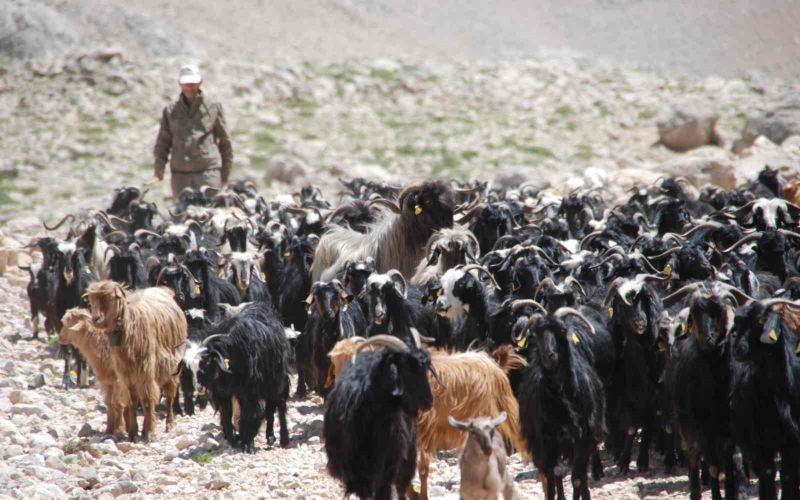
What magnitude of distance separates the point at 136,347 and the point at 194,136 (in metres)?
5.87

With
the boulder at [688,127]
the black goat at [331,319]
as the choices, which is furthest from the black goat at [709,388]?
the boulder at [688,127]

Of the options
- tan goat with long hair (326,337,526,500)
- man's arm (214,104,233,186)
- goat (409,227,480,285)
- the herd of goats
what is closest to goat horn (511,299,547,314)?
the herd of goats

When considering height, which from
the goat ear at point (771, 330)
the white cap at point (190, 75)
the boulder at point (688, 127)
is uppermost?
the boulder at point (688, 127)

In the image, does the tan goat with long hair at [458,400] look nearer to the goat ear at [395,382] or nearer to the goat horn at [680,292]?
the goat ear at [395,382]

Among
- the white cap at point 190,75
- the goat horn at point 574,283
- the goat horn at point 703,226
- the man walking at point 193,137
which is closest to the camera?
the goat horn at point 574,283

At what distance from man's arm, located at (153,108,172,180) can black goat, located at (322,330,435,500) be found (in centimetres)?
870

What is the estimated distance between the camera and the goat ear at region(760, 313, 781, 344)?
6.16 metres

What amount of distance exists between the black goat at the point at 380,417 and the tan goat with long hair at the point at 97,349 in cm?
334

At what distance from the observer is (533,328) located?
675 cm

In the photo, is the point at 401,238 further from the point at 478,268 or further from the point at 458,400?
the point at 458,400

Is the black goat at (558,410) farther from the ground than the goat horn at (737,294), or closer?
closer

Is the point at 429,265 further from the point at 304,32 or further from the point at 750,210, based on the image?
the point at 304,32

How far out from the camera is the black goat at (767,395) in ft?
20.4

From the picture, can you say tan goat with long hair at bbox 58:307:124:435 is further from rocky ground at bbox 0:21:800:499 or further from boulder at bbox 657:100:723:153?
boulder at bbox 657:100:723:153
